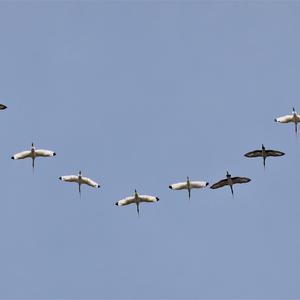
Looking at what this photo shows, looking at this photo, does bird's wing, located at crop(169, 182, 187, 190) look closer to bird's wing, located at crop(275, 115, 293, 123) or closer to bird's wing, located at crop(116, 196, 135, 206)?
bird's wing, located at crop(116, 196, 135, 206)

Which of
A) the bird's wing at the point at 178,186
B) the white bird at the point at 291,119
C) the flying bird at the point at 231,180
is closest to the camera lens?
the white bird at the point at 291,119

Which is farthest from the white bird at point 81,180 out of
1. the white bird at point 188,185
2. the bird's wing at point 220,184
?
the bird's wing at point 220,184

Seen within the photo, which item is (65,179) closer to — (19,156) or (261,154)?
(19,156)

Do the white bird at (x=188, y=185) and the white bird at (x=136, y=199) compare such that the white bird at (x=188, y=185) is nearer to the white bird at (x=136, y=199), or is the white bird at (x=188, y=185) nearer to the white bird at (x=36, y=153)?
the white bird at (x=136, y=199)

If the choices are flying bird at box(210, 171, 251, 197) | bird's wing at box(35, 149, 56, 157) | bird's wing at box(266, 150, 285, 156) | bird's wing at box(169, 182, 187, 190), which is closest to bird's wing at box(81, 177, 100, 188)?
bird's wing at box(35, 149, 56, 157)

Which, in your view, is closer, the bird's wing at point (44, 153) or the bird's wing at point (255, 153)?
the bird's wing at point (255, 153)

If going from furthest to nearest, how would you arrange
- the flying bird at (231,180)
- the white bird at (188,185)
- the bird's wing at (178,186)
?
the bird's wing at (178,186) → the white bird at (188,185) → the flying bird at (231,180)

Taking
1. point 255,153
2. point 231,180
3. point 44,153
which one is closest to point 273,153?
point 255,153

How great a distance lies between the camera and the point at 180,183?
138 meters

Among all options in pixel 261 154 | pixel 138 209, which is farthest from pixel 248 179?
pixel 138 209

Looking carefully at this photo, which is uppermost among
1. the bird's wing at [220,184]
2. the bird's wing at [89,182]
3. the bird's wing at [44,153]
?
the bird's wing at [44,153]

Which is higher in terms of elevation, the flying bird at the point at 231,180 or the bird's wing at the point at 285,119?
the bird's wing at the point at 285,119

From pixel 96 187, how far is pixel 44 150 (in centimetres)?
892

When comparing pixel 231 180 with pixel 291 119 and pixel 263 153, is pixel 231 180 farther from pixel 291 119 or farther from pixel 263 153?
pixel 291 119
